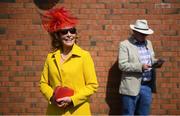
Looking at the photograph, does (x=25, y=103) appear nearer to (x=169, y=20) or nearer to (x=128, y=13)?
(x=128, y=13)

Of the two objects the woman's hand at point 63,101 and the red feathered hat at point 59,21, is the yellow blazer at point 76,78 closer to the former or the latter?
the woman's hand at point 63,101

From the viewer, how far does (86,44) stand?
5.78 m

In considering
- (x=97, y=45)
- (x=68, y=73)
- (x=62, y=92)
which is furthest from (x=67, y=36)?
(x=97, y=45)

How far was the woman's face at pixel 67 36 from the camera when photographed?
388 centimetres

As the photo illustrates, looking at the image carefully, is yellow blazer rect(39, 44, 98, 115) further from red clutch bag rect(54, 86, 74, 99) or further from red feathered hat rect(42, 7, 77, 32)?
red feathered hat rect(42, 7, 77, 32)

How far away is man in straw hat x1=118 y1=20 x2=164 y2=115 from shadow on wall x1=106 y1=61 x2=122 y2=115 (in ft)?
1.63

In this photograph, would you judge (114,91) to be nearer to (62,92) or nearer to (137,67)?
(137,67)

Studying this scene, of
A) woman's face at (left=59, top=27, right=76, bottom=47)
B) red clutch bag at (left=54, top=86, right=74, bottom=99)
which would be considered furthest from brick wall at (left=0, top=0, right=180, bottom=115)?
red clutch bag at (left=54, top=86, right=74, bottom=99)

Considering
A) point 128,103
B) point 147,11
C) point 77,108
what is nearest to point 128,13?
point 147,11

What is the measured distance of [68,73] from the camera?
3859 mm

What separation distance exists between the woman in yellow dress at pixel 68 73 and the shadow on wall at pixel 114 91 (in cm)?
192

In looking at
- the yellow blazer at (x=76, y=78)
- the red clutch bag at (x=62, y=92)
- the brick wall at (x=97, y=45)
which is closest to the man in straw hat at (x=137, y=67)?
the brick wall at (x=97, y=45)

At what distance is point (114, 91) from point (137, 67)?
916 millimetres

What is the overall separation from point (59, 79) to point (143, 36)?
5.72ft
